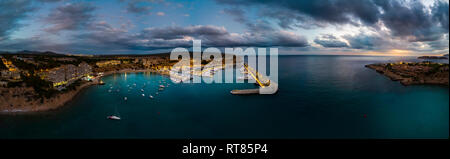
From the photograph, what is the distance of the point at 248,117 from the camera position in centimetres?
2489

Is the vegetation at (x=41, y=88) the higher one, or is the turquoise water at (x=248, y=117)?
the vegetation at (x=41, y=88)

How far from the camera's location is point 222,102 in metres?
32.0

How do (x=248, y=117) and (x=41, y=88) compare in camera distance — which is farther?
(x=41, y=88)

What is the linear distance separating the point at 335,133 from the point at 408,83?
33.0 m

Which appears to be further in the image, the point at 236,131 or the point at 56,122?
the point at 56,122

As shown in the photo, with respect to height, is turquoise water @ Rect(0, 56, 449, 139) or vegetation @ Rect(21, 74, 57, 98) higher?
vegetation @ Rect(21, 74, 57, 98)

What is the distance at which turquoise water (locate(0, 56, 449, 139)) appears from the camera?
20766 millimetres

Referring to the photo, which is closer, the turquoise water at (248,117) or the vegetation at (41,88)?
the turquoise water at (248,117)

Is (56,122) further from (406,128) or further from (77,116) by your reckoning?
(406,128)

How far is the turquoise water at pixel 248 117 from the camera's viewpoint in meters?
20.8

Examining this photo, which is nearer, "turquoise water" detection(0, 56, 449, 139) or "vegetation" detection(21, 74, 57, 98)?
"turquoise water" detection(0, 56, 449, 139)

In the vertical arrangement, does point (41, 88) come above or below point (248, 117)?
above
